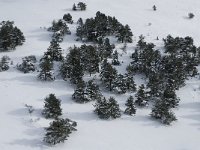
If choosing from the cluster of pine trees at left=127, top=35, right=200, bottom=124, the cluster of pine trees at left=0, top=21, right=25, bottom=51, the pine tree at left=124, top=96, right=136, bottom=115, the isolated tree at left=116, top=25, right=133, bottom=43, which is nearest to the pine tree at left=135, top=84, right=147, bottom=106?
the cluster of pine trees at left=127, top=35, right=200, bottom=124

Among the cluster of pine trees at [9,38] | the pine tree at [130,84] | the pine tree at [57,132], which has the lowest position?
the pine tree at [57,132]

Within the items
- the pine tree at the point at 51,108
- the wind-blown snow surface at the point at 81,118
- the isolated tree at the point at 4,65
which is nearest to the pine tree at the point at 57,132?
the wind-blown snow surface at the point at 81,118

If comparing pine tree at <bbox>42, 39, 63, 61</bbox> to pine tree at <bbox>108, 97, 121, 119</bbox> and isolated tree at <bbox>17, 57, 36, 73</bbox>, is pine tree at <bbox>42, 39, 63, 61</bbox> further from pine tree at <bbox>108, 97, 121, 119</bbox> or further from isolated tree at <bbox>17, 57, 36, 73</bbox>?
pine tree at <bbox>108, 97, 121, 119</bbox>

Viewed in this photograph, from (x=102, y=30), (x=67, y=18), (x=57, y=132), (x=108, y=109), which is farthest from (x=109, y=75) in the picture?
(x=67, y=18)

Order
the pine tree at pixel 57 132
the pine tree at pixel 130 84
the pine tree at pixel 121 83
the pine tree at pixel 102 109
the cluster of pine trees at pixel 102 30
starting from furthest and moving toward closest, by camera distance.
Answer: the cluster of pine trees at pixel 102 30
the pine tree at pixel 130 84
the pine tree at pixel 121 83
the pine tree at pixel 102 109
the pine tree at pixel 57 132

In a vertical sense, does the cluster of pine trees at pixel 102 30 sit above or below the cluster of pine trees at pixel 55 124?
above

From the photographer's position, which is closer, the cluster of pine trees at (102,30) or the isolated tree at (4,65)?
the isolated tree at (4,65)

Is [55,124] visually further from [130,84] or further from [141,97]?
[130,84]

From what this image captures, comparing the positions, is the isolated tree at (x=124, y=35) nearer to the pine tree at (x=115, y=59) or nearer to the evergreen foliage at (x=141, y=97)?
the pine tree at (x=115, y=59)
